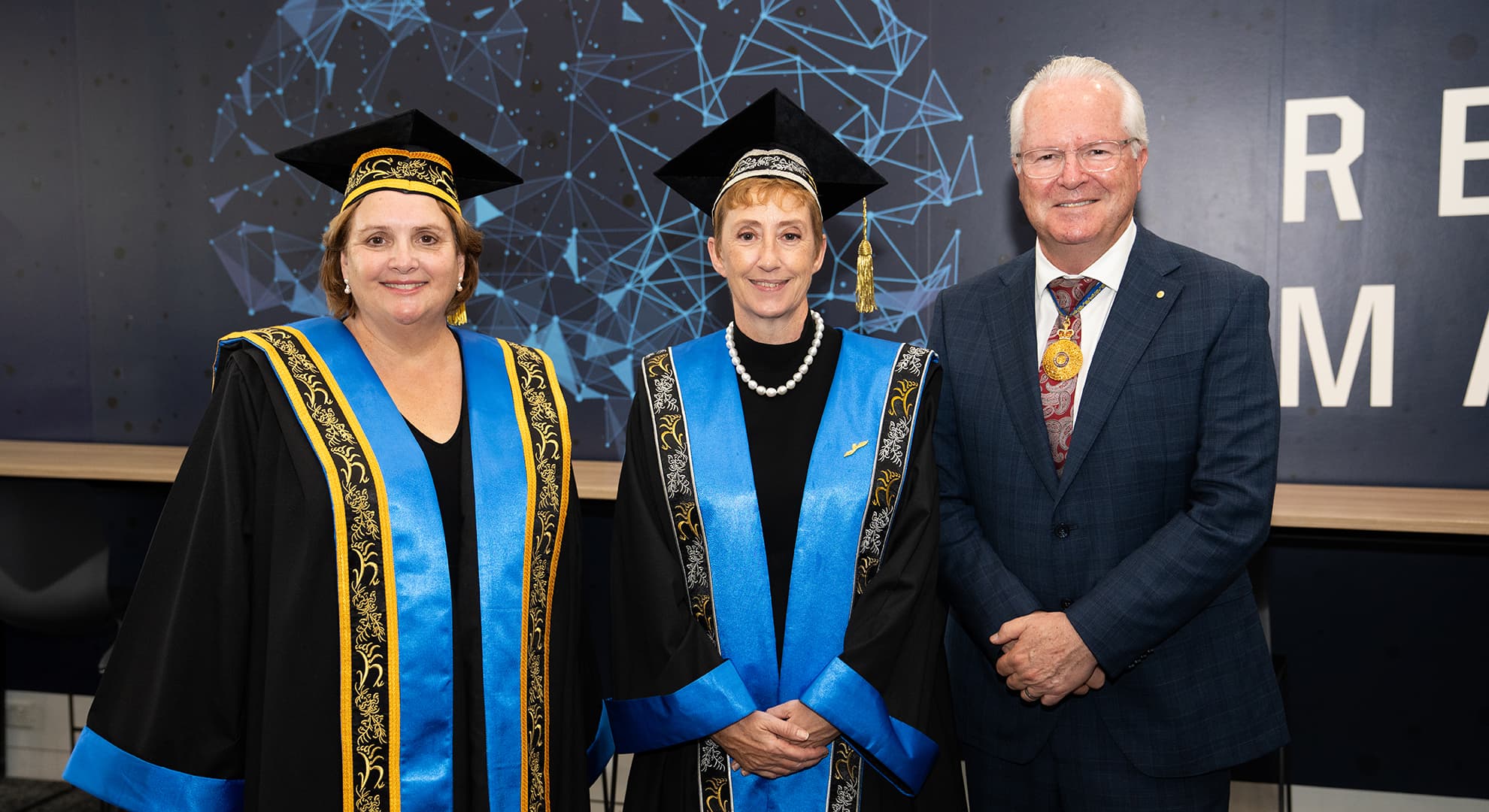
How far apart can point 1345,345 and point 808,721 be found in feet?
7.48

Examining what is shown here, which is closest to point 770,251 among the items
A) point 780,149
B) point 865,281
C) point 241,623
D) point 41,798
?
point 780,149

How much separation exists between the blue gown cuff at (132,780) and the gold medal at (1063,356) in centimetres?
158

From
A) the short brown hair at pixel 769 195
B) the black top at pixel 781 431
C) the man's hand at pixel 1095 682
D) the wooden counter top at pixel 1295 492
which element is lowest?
the man's hand at pixel 1095 682

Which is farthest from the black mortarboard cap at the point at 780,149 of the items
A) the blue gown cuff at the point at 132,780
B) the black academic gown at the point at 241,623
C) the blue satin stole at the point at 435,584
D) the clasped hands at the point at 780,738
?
the blue gown cuff at the point at 132,780

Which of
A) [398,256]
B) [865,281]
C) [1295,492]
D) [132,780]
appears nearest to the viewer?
[132,780]

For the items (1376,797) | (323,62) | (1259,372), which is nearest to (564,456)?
(1259,372)

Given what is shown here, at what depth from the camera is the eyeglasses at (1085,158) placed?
1.73m

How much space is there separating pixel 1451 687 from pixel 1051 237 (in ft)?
7.54

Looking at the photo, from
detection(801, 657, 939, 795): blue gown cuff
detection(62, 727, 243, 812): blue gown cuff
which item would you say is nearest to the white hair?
detection(801, 657, 939, 795): blue gown cuff

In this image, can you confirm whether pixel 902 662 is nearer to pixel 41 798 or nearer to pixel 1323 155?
pixel 1323 155

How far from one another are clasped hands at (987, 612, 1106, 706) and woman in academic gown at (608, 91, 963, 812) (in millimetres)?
166

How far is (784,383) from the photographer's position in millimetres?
Result: 1830

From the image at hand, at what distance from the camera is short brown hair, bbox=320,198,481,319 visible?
167cm

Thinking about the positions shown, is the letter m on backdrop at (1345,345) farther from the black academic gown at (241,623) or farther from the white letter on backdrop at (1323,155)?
the black academic gown at (241,623)
